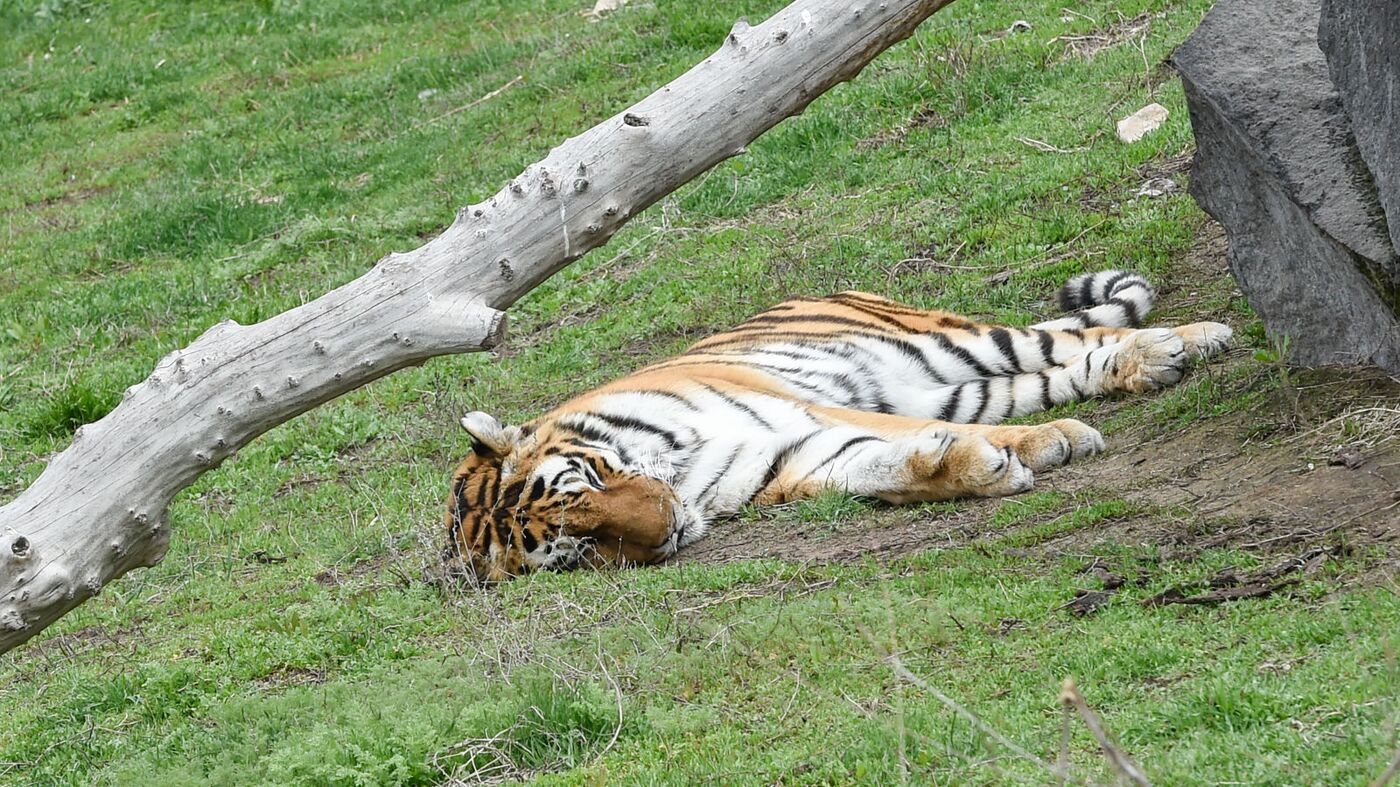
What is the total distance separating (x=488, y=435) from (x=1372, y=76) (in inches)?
129

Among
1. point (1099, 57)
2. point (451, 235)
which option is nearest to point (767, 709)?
point (451, 235)

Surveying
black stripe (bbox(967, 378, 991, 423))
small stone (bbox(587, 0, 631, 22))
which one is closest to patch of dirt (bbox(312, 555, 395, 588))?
black stripe (bbox(967, 378, 991, 423))

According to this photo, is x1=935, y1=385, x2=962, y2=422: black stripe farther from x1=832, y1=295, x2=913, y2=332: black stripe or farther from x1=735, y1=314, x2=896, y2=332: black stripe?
x1=735, y1=314, x2=896, y2=332: black stripe

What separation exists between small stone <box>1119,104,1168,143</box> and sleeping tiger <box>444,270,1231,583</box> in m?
1.91

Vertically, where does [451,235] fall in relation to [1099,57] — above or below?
above

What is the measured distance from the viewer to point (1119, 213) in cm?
810

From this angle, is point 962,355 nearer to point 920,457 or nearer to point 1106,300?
point 1106,300

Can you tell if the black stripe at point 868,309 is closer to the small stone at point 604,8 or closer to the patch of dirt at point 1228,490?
the patch of dirt at point 1228,490

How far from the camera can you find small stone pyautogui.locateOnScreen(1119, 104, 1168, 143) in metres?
8.88

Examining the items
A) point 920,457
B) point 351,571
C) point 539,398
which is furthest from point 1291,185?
point 539,398

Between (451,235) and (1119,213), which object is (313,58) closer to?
(1119,213)

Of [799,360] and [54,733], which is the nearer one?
[54,733]

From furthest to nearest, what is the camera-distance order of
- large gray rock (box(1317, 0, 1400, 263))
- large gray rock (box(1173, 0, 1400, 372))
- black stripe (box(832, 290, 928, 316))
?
black stripe (box(832, 290, 928, 316))
large gray rock (box(1173, 0, 1400, 372))
large gray rock (box(1317, 0, 1400, 263))

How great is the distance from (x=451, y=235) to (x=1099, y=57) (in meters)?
6.46
